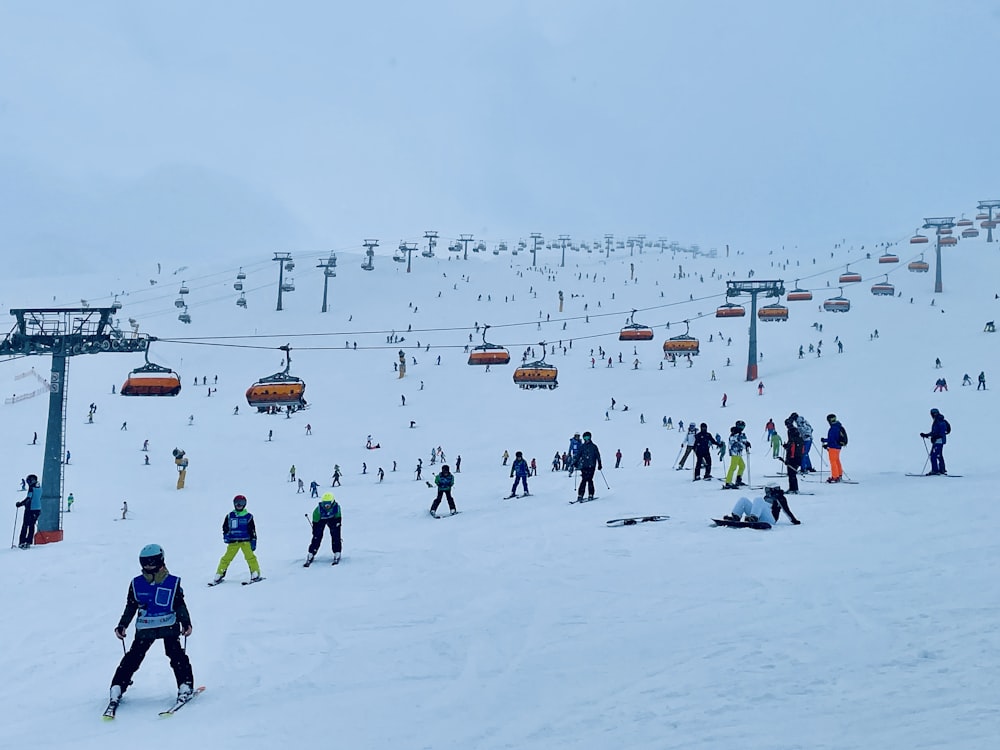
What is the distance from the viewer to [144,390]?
21.1 meters

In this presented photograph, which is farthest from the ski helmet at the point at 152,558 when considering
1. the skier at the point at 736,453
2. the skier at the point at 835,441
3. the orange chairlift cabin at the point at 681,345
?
the orange chairlift cabin at the point at 681,345

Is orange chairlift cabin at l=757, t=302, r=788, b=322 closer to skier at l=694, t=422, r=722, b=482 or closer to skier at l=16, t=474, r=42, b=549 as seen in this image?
skier at l=694, t=422, r=722, b=482

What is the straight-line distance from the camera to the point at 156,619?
6.07 m

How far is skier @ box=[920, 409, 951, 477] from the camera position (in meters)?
13.8

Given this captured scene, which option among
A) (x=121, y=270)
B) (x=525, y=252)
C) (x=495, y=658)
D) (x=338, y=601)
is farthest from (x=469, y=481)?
(x=121, y=270)

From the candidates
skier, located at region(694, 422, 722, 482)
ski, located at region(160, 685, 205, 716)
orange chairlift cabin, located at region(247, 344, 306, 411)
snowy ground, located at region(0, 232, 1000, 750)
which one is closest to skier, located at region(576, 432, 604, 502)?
snowy ground, located at region(0, 232, 1000, 750)

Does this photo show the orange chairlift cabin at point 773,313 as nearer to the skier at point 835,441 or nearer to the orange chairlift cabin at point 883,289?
the orange chairlift cabin at point 883,289

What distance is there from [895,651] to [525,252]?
115375mm

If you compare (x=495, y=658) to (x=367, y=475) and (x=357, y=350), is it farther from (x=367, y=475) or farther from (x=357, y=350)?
(x=357, y=350)

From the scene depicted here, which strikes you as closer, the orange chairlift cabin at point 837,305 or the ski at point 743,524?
the ski at point 743,524

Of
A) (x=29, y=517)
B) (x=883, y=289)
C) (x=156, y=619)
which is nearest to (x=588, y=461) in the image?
(x=156, y=619)

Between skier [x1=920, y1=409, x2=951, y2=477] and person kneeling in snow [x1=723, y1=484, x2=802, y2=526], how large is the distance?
158 inches

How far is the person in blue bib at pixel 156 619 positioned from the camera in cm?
602

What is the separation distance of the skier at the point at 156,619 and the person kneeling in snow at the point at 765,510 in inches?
313
